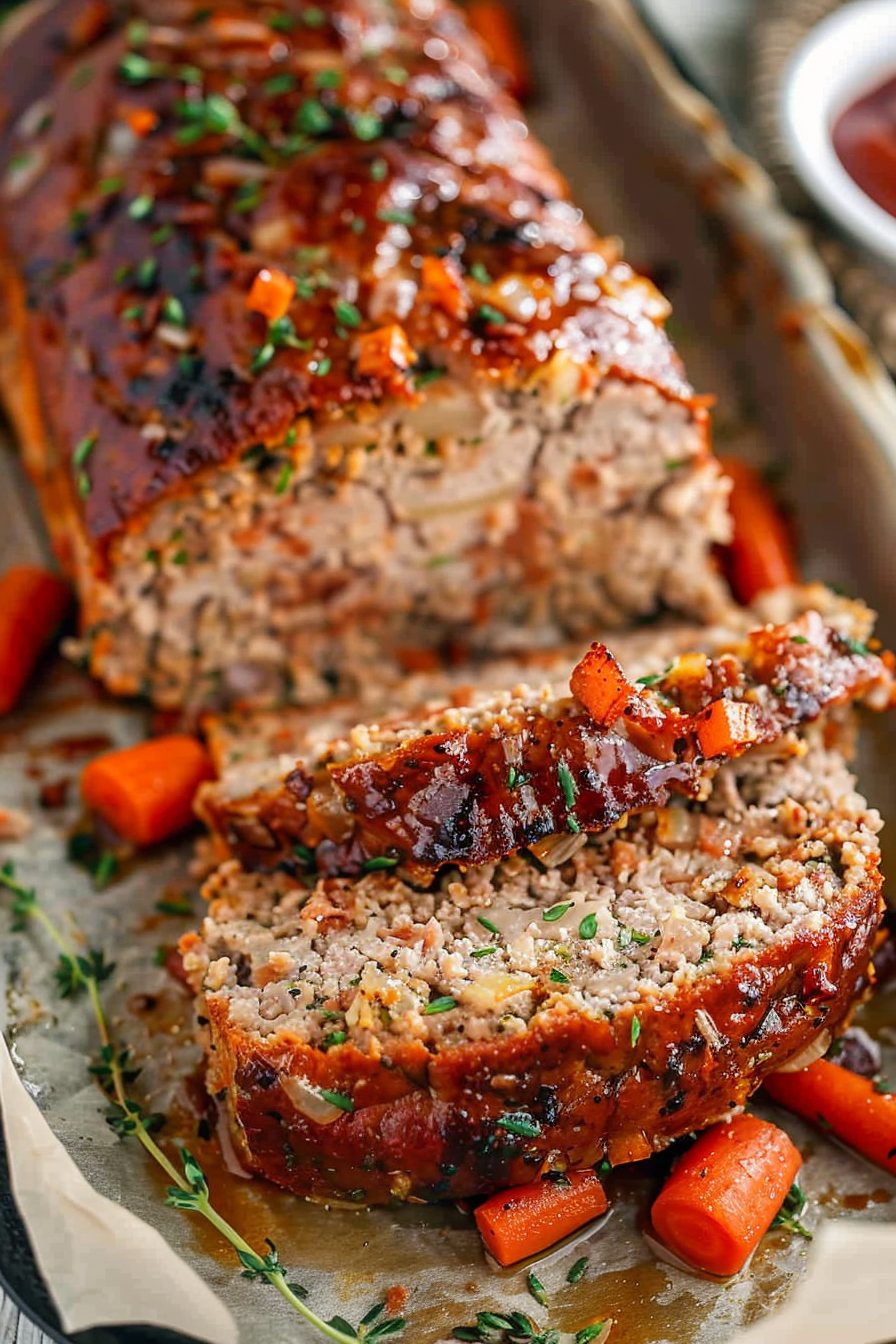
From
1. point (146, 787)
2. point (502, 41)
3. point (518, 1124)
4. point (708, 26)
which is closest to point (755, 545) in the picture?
point (146, 787)

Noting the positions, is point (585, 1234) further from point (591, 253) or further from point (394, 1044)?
point (591, 253)

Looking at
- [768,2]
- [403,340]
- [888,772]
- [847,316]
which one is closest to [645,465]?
[403,340]

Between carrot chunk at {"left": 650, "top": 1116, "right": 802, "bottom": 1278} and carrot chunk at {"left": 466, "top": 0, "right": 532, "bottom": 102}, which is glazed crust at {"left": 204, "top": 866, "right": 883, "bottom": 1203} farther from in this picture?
carrot chunk at {"left": 466, "top": 0, "right": 532, "bottom": 102}

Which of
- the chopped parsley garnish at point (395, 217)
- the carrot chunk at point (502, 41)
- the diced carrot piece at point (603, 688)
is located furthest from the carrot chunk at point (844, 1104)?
the carrot chunk at point (502, 41)

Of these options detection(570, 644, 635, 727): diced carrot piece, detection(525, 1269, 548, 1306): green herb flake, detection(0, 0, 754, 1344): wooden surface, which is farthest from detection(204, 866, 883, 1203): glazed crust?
detection(0, 0, 754, 1344): wooden surface

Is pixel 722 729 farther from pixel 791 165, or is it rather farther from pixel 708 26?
pixel 708 26

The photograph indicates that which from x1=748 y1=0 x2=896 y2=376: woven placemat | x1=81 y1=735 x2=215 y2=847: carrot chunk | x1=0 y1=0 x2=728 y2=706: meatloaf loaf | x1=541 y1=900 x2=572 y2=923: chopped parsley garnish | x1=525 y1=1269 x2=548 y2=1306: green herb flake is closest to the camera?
x1=525 y1=1269 x2=548 y2=1306: green herb flake
